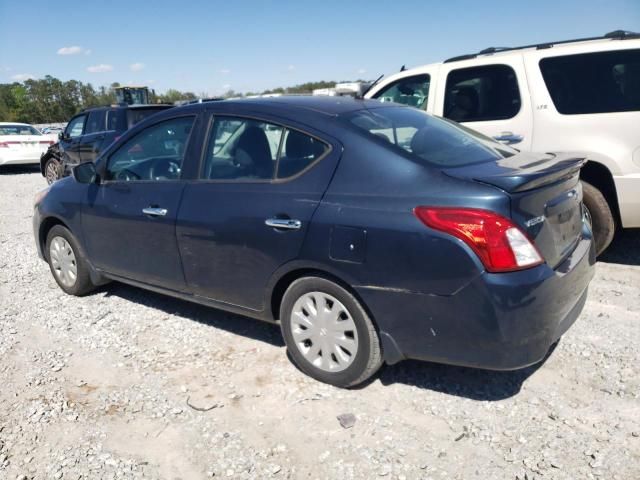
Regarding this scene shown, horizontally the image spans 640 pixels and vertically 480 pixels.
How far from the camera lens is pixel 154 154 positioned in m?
4.16

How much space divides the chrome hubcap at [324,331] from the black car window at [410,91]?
11.7 feet

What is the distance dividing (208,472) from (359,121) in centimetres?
205

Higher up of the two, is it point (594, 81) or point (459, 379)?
point (594, 81)

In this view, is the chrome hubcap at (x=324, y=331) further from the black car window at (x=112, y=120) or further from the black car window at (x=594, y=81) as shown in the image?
the black car window at (x=112, y=120)

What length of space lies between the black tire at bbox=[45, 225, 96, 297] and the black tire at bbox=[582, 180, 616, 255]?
4466 millimetres

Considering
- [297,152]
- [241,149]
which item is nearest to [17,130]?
[241,149]

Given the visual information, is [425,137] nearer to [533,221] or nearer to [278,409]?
[533,221]

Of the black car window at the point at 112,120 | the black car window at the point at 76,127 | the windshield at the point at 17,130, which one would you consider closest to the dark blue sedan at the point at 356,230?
the black car window at the point at 112,120

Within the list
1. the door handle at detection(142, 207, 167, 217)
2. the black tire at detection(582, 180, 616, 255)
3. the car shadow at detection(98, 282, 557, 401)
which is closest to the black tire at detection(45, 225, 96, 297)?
the door handle at detection(142, 207, 167, 217)

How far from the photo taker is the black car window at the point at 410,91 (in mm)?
6012

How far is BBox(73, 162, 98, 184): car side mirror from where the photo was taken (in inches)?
174

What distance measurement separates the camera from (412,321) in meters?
2.78

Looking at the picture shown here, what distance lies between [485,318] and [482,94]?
12.0ft

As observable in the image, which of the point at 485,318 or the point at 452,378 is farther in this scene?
the point at 452,378
